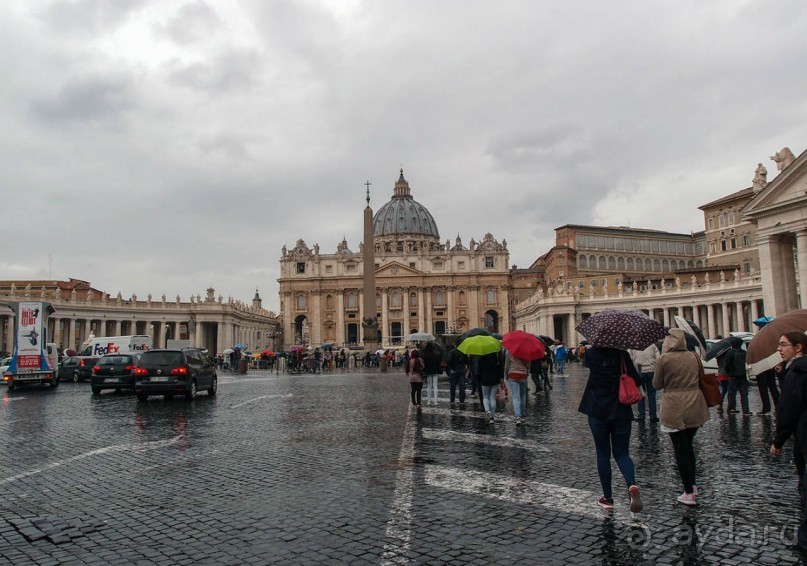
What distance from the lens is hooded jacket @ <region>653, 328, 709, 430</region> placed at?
5508 millimetres

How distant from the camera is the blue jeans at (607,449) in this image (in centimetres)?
527

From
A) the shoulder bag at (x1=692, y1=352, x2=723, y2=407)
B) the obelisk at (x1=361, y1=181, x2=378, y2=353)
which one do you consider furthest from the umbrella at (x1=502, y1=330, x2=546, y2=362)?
the obelisk at (x1=361, y1=181, x2=378, y2=353)

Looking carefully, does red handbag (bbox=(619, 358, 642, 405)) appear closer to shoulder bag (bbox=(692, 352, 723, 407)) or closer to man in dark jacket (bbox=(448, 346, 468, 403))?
shoulder bag (bbox=(692, 352, 723, 407))

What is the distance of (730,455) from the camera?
7770mm

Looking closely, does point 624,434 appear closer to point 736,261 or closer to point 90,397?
point 90,397

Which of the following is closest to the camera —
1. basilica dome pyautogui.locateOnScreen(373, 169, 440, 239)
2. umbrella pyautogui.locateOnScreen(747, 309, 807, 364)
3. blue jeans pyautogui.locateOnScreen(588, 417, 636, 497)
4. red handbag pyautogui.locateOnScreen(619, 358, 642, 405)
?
red handbag pyautogui.locateOnScreen(619, 358, 642, 405)

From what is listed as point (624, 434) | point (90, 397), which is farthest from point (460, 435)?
point (90, 397)

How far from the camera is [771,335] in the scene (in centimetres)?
593

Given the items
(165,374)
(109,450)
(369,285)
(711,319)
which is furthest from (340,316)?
(109,450)

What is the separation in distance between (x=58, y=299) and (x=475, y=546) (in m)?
64.9

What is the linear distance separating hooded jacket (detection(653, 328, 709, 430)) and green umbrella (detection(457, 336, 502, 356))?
5109 millimetres

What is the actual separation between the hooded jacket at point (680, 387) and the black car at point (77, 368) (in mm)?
26444

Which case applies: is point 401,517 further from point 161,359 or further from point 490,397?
point 161,359

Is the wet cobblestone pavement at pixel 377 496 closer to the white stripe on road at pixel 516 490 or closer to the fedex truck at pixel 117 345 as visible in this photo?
the white stripe on road at pixel 516 490
